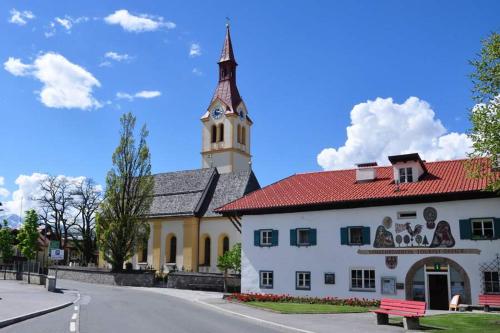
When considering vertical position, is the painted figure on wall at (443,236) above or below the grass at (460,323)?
above

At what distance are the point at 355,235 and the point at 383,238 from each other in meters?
1.78

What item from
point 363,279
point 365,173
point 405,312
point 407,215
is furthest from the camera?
point 365,173

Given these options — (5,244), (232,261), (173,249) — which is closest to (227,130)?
(173,249)

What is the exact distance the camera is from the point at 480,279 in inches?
981

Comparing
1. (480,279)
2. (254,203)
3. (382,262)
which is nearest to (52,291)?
(254,203)

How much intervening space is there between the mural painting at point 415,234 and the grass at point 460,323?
24.3ft

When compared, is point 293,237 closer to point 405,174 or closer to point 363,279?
point 363,279

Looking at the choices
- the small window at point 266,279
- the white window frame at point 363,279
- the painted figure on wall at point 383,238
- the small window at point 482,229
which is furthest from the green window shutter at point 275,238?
the small window at point 482,229

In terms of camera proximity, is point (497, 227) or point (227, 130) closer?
point (497, 227)

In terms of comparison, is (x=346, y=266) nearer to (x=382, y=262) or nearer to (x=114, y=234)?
(x=382, y=262)

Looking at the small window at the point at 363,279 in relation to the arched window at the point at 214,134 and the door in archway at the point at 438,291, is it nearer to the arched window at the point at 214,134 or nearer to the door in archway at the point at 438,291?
the door in archway at the point at 438,291

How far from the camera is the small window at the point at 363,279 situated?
28.3 meters

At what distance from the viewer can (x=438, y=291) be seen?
1029 inches

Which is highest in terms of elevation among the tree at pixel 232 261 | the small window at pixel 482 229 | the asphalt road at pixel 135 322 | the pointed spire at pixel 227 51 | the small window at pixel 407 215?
the pointed spire at pixel 227 51
